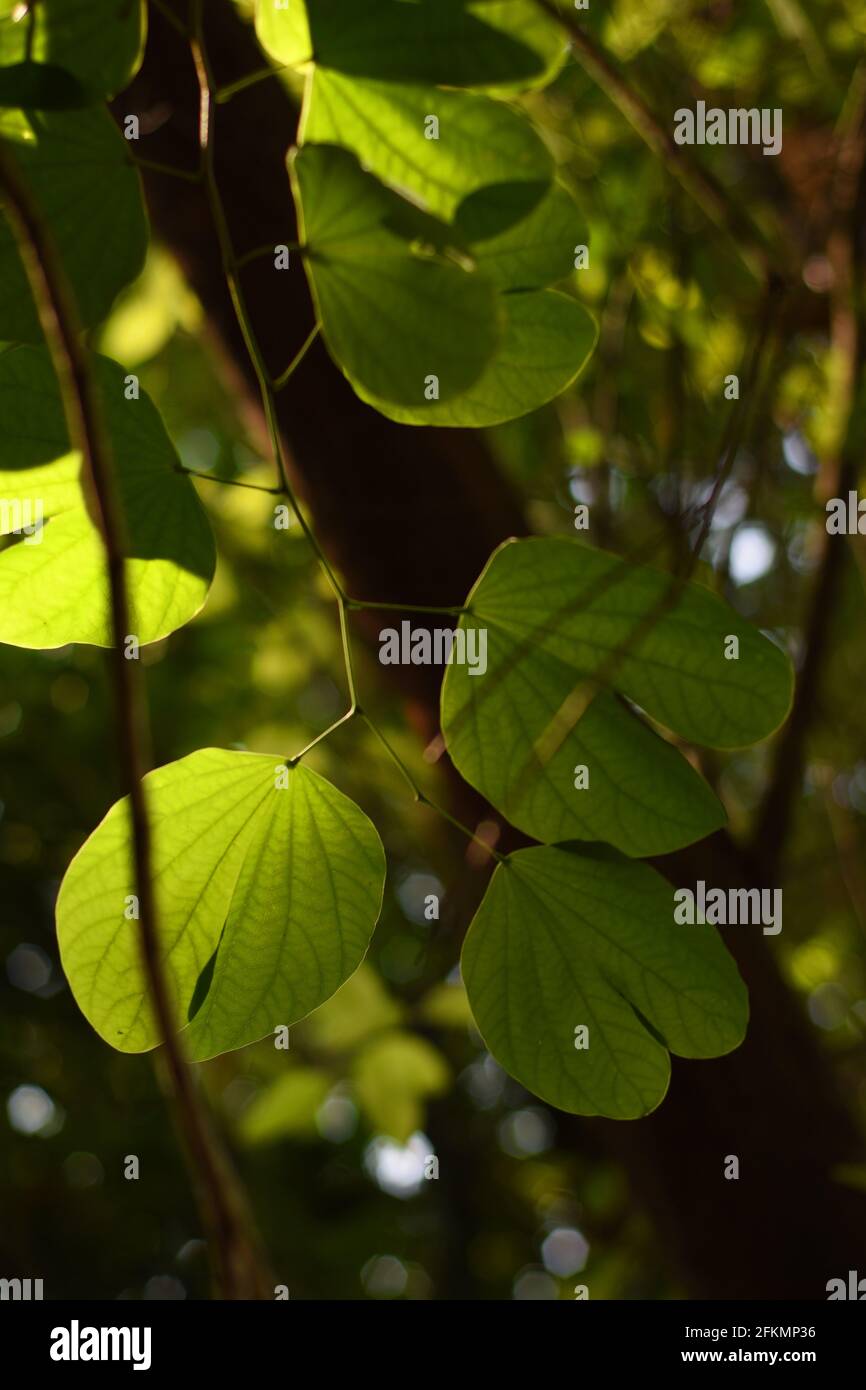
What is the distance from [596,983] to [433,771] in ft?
1.85

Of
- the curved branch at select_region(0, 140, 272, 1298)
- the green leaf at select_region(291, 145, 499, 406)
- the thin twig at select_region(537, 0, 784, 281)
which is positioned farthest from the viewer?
the thin twig at select_region(537, 0, 784, 281)

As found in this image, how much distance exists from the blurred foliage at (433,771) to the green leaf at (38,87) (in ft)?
1.46

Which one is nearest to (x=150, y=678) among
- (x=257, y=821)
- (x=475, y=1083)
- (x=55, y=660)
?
(x=55, y=660)

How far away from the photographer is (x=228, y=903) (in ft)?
1.94

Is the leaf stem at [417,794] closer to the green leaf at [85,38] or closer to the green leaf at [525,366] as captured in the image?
the green leaf at [525,366]

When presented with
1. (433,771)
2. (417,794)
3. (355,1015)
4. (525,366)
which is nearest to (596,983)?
(417,794)

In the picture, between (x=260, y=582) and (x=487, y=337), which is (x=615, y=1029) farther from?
(x=260, y=582)

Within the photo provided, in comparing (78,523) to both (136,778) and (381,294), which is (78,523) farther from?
(136,778)

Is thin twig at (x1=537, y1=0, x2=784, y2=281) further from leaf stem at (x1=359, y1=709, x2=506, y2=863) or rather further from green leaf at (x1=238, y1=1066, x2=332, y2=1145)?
green leaf at (x1=238, y1=1066, x2=332, y2=1145)

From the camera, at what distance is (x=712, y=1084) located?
3.67ft

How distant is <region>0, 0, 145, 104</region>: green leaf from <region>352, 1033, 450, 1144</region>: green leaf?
4.85ft

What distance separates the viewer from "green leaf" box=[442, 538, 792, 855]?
1.97ft

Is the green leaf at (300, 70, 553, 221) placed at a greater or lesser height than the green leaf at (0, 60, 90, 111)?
greater

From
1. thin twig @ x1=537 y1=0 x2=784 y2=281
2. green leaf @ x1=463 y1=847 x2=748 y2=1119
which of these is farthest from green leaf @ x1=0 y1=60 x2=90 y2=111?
green leaf @ x1=463 y1=847 x2=748 y2=1119
